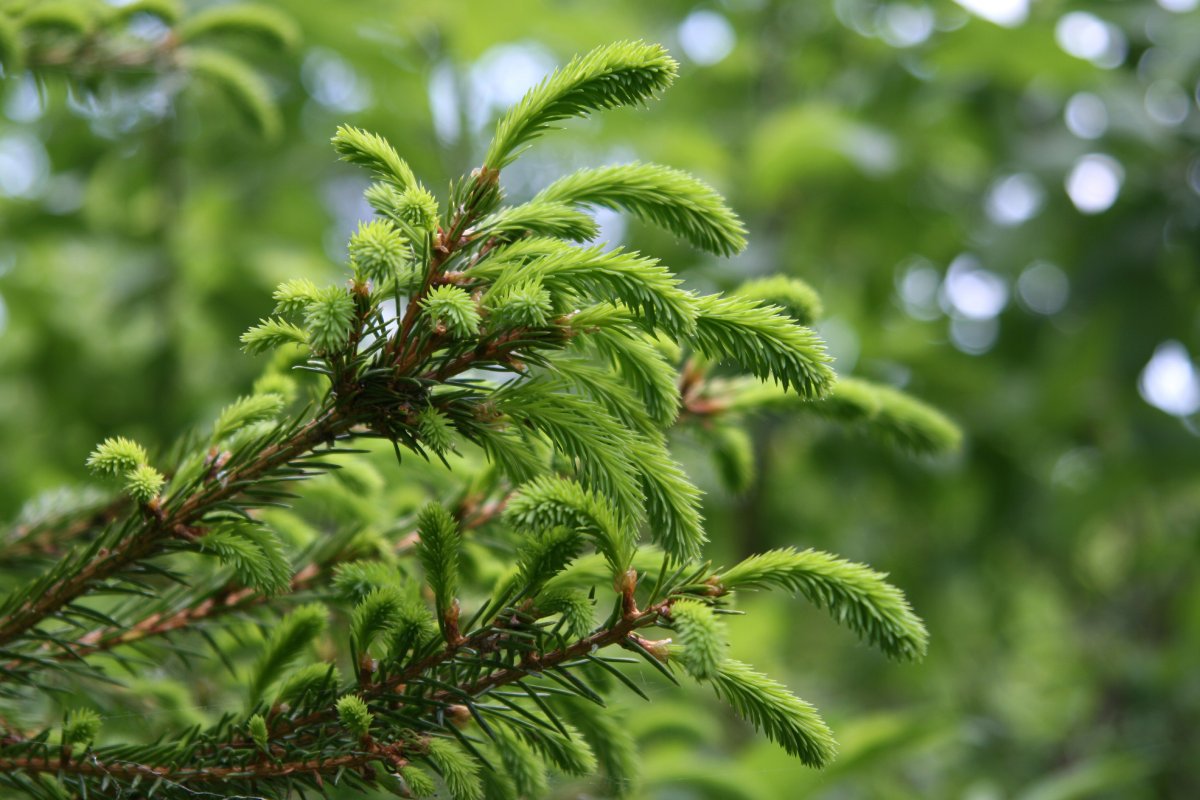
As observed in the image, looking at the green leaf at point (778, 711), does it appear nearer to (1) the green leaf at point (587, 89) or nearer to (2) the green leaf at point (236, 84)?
(1) the green leaf at point (587, 89)

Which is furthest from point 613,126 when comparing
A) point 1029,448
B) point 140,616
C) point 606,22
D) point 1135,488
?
point 140,616

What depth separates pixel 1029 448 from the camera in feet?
9.11

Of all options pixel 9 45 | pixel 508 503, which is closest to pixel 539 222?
pixel 508 503

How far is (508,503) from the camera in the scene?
30.8 inches

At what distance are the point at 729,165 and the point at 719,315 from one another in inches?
85.0

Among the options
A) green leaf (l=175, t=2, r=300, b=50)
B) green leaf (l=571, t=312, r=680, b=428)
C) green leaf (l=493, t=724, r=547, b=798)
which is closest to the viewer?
green leaf (l=571, t=312, r=680, b=428)

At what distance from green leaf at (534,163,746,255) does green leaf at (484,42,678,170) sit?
5cm

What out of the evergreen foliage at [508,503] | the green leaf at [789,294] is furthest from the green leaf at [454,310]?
the green leaf at [789,294]

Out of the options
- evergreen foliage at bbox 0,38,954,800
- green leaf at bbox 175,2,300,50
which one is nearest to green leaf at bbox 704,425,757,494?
evergreen foliage at bbox 0,38,954,800

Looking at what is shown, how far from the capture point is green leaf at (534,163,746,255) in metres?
0.74

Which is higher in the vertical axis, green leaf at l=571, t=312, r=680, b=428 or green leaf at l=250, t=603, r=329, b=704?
green leaf at l=571, t=312, r=680, b=428

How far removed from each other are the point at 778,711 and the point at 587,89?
44cm

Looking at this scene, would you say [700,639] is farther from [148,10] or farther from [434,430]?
[148,10]

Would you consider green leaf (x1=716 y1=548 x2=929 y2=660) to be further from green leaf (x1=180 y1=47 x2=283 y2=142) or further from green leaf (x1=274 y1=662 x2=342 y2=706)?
green leaf (x1=180 y1=47 x2=283 y2=142)
